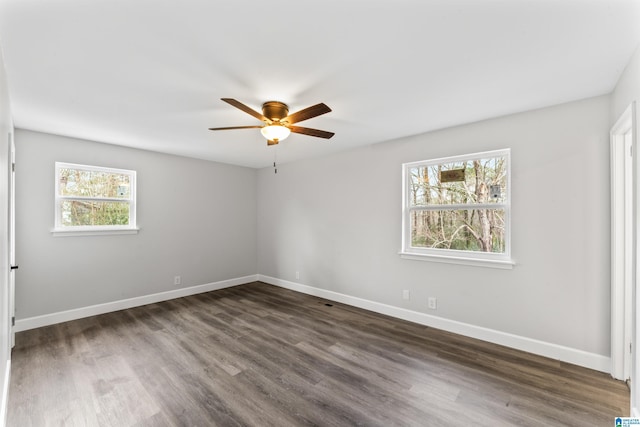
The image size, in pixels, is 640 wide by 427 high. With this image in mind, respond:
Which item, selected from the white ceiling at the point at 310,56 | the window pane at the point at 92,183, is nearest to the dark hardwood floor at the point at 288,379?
the window pane at the point at 92,183

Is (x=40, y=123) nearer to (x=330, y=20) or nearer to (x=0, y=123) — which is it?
(x=0, y=123)

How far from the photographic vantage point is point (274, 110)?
249 cm

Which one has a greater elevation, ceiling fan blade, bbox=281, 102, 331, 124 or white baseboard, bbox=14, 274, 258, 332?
ceiling fan blade, bbox=281, 102, 331, 124

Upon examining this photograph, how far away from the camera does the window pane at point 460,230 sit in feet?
10.0

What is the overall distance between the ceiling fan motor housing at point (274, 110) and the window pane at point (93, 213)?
121 inches

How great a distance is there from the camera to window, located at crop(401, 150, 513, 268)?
9.91 ft

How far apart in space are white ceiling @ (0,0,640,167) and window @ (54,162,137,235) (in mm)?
868

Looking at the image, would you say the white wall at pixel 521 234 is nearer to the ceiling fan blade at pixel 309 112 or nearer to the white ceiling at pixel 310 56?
the white ceiling at pixel 310 56

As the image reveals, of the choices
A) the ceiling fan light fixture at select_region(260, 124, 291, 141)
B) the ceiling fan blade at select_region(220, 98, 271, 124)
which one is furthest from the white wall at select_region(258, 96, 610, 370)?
the ceiling fan blade at select_region(220, 98, 271, 124)

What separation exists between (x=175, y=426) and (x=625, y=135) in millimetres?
3985

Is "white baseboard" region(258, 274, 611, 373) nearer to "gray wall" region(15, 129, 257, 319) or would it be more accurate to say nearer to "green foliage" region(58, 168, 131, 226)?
"gray wall" region(15, 129, 257, 319)

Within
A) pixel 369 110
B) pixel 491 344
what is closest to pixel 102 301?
pixel 369 110

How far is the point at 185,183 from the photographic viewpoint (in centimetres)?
479

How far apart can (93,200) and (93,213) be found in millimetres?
182
